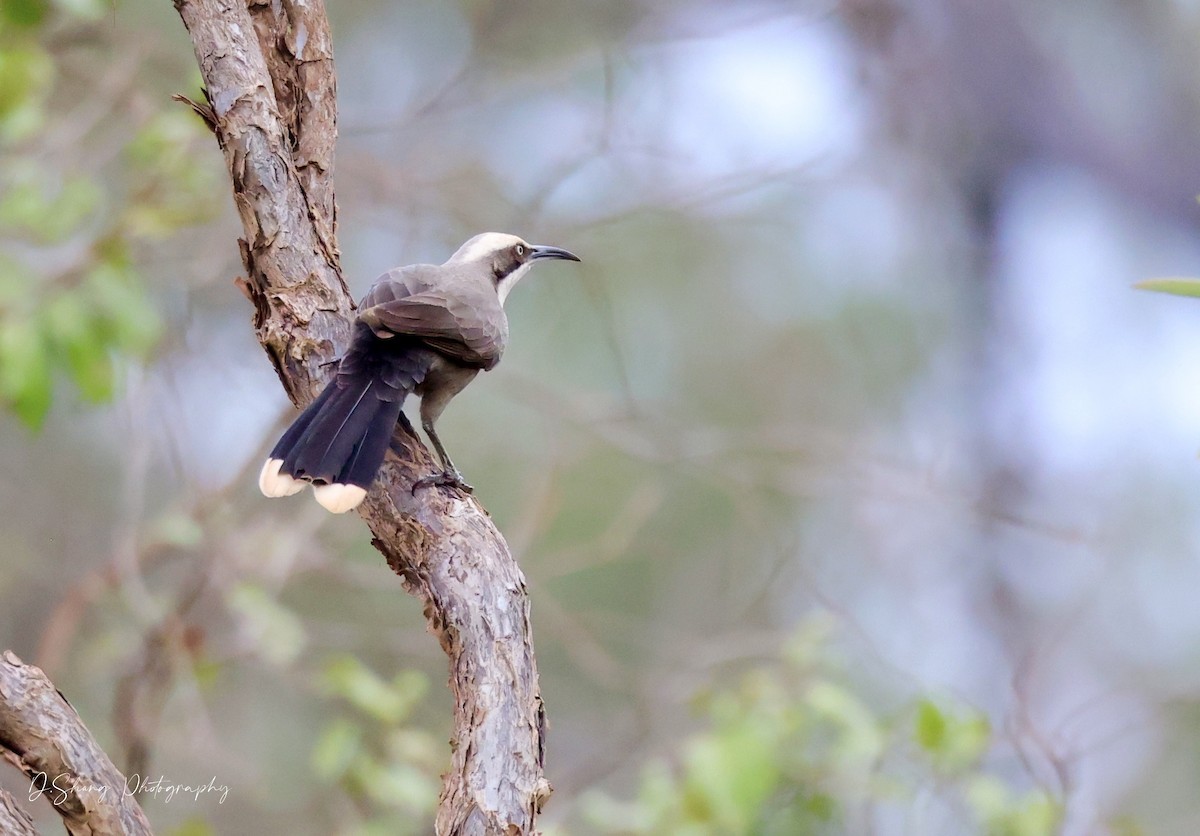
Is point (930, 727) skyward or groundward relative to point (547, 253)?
groundward

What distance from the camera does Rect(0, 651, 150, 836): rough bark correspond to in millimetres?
2111

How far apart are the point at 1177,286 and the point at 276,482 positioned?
1.96 m

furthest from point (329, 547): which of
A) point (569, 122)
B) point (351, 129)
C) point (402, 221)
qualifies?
point (569, 122)

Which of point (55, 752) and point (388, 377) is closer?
point (55, 752)

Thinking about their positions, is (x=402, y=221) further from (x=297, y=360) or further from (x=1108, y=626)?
(x=1108, y=626)

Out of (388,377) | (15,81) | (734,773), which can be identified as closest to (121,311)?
(15,81)

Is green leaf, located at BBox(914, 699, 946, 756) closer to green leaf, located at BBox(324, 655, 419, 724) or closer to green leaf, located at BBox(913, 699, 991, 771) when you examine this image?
green leaf, located at BBox(913, 699, 991, 771)

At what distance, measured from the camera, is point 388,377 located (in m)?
2.88

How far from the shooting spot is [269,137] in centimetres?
270

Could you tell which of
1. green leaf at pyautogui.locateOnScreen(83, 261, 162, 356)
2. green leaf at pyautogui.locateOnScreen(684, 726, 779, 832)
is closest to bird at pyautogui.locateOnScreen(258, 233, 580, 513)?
green leaf at pyautogui.locateOnScreen(83, 261, 162, 356)

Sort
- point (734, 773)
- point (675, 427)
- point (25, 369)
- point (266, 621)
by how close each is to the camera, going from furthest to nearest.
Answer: point (675, 427) → point (266, 621) → point (734, 773) → point (25, 369)

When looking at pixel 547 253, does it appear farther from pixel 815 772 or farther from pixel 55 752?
pixel 55 752

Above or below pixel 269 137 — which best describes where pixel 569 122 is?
below

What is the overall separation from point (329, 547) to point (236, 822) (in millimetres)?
2716
